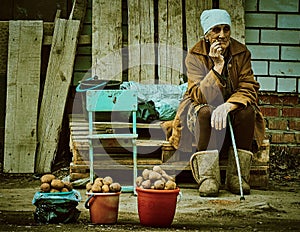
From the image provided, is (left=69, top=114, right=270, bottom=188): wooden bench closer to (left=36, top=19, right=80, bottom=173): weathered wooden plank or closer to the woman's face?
(left=36, top=19, right=80, bottom=173): weathered wooden plank

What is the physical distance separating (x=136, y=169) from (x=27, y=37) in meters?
2.06

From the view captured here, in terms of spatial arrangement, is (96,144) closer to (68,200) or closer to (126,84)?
(126,84)

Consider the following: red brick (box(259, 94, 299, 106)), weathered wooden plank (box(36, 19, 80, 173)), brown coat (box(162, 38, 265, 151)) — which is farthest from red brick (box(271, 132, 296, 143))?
weathered wooden plank (box(36, 19, 80, 173))

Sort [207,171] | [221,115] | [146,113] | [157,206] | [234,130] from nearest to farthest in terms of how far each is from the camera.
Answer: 1. [157,206]
2. [221,115]
3. [207,171]
4. [234,130]
5. [146,113]

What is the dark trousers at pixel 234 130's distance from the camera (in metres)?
5.27

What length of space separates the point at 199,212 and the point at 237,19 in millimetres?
2781

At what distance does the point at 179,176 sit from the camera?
599cm

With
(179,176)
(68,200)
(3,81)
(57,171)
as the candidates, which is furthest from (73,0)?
(68,200)

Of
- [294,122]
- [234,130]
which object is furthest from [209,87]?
[294,122]

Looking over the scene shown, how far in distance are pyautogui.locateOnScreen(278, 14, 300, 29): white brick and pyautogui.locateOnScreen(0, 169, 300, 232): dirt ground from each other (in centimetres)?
193

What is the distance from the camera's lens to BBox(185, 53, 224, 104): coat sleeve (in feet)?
17.3

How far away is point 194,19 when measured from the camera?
6742mm

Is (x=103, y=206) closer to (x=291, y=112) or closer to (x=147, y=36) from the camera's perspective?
(x=147, y=36)

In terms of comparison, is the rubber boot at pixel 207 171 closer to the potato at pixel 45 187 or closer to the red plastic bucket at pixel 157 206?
the red plastic bucket at pixel 157 206
